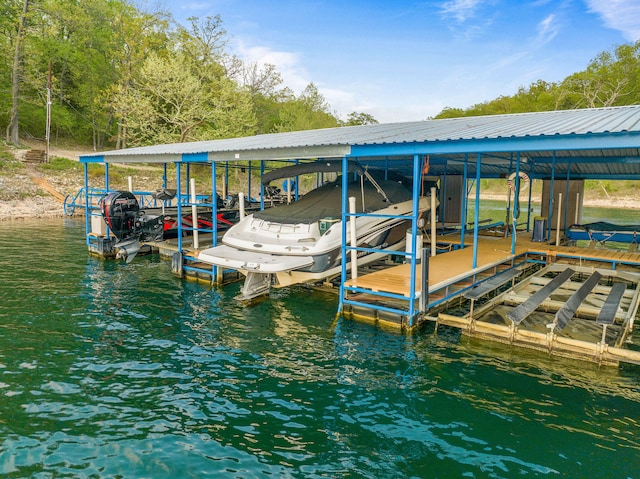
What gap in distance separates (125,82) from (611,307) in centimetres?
3721

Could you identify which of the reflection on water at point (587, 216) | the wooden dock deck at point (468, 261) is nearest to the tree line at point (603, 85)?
the reflection on water at point (587, 216)

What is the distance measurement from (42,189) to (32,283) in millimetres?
18383

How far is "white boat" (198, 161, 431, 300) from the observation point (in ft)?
27.8

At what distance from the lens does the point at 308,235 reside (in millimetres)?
9031

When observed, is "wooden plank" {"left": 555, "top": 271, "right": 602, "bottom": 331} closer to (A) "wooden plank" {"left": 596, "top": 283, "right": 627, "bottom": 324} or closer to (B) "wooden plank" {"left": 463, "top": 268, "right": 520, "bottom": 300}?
(A) "wooden plank" {"left": 596, "top": 283, "right": 627, "bottom": 324}

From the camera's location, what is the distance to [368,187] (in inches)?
422

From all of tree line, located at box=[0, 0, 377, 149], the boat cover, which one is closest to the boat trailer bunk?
the boat cover

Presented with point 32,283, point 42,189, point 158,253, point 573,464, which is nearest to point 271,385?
point 573,464

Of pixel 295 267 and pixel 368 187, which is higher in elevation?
pixel 368 187

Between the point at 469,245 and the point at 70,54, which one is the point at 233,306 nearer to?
the point at 469,245

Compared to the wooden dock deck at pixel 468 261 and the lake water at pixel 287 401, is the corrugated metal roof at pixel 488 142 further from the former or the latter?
the lake water at pixel 287 401

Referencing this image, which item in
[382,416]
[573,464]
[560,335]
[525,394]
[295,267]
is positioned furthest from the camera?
[295,267]

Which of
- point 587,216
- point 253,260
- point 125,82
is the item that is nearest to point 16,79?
point 125,82

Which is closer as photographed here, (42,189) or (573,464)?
(573,464)
